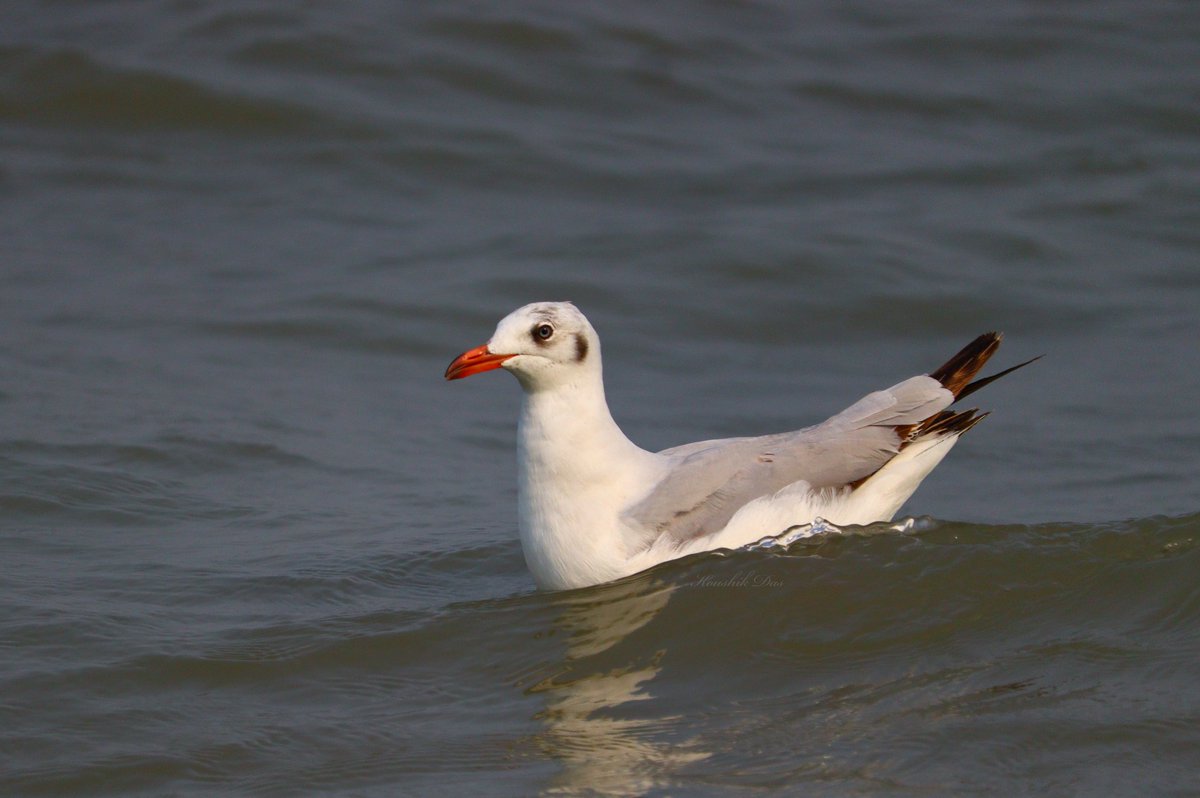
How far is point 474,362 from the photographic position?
5.38 metres

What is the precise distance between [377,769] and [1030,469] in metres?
4.31

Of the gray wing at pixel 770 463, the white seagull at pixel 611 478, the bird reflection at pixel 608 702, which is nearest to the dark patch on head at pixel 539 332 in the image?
the white seagull at pixel 611 478

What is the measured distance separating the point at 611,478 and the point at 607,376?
355cm

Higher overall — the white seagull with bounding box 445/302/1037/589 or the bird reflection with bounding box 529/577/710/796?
the white seagull with bounding box 445/302/1037/589

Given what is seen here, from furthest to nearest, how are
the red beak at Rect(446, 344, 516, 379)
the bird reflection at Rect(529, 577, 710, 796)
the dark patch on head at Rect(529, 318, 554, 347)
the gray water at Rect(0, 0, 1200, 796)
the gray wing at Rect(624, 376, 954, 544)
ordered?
1. the gray wing at Rect(624, 376, 954, 544)
2. the dark patch on head at Rect(529, 318, 554, 347)
3. the red beak at Rect(446, 344, 516, 379)
4. the gray water at Rect(0, 0, 1200, 796)
5. the bird reflection at Rect(529, 577, 710, 796)

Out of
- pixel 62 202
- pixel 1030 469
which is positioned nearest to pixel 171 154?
pixel 62 202

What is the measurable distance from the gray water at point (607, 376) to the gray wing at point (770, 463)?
0.22m

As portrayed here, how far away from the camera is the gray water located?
15.4 ft

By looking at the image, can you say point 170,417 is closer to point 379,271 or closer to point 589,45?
point 379,271

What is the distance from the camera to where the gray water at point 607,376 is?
15.4ft

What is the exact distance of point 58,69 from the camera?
13195 mm

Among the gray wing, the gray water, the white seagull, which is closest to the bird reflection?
the gray water

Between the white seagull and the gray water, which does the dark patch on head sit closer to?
the white seagull

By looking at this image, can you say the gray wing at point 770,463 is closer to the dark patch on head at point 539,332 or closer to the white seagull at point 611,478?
the white seagull at point 611,478
